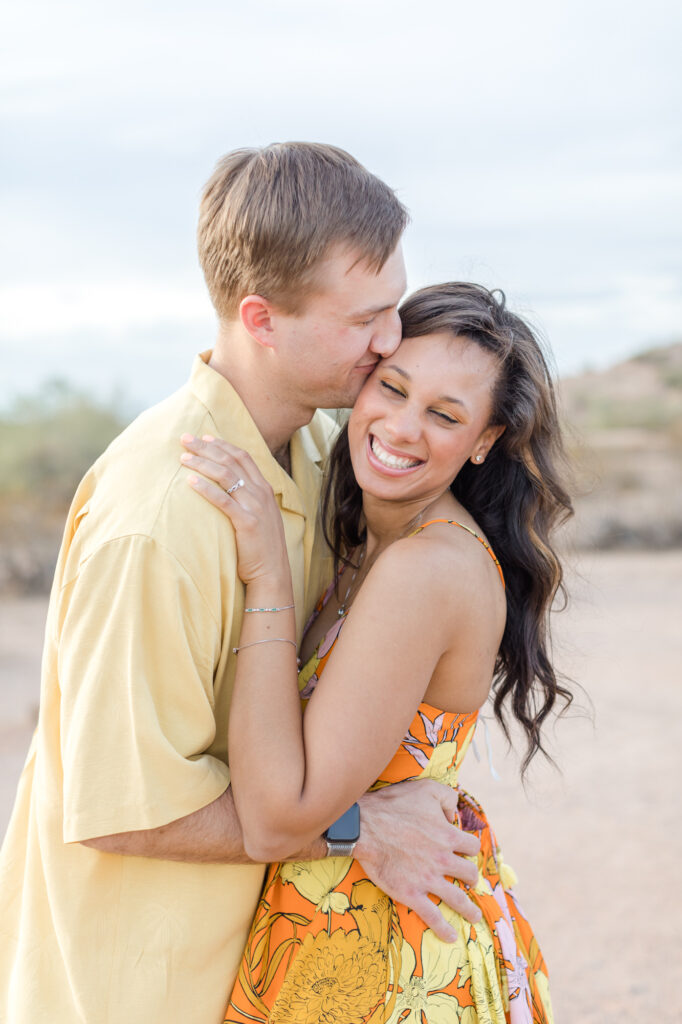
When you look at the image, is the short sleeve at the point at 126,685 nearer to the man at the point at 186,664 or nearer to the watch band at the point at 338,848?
the man at the point at 186,664

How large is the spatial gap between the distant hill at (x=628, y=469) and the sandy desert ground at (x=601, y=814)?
103 cm

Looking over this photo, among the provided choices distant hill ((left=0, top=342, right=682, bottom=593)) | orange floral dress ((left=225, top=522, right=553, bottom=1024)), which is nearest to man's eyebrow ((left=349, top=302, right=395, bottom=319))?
orange floral dress ((left=225, top=522, right=553, bottom=1024))

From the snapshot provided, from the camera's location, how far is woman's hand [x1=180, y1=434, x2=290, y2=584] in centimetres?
204

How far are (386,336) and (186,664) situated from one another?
886mm

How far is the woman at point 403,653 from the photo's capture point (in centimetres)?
203

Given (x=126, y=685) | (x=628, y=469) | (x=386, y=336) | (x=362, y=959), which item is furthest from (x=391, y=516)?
(x=628, y=469)

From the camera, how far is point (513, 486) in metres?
2.60

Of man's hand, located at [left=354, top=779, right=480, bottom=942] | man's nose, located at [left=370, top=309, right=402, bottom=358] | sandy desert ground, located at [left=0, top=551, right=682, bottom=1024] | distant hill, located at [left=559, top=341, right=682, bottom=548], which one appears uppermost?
man's nose, located at [left=370, top=309, right=402, bottom=358]

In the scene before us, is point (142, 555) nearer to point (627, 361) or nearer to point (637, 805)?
point (637, 805)

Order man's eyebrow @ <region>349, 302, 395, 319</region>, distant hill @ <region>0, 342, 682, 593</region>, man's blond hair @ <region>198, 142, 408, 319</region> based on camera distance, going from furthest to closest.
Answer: distant hill @ <region>0, 342, 682, 593</region>
man's eyebrow @ <region>349, 302, 395, 319</region>
man's blond hair @ <region>198, 142, 408, 319</region>

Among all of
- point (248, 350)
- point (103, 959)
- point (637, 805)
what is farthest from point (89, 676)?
point (637, 805)

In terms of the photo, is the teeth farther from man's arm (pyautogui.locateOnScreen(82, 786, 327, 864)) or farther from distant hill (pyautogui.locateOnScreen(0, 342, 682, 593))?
distant hill (pyautogui.locateOnScreen(0, 342, 682, 593))

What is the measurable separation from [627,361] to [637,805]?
4706 cm

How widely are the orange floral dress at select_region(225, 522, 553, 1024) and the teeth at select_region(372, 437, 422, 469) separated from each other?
1.79 feet
